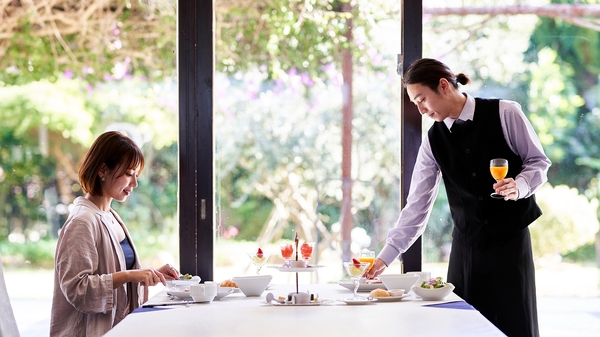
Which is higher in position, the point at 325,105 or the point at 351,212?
the point at 325,105

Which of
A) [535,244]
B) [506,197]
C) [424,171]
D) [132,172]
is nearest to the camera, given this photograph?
[506,197]

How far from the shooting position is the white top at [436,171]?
→ 301 cm

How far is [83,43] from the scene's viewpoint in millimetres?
3973

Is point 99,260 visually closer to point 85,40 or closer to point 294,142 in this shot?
point 294,142

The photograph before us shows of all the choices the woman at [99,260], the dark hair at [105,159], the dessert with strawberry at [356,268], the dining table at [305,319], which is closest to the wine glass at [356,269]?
the dessert with strawberry at [356,268]

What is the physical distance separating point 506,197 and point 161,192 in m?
1.89

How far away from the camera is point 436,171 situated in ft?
11.2

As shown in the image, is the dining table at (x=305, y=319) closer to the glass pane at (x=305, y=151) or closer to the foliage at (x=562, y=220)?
the glass pane at (x=305, y=151)

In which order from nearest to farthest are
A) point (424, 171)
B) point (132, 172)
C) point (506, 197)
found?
point (506, 197) → point (132, 172) → point (424, 171)

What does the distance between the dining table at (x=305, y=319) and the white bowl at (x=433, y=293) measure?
23mm

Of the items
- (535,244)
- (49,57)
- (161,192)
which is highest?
(49,57)

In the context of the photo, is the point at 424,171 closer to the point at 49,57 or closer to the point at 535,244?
the point at 535,244

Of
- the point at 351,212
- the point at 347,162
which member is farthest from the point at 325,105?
the point at 351,212

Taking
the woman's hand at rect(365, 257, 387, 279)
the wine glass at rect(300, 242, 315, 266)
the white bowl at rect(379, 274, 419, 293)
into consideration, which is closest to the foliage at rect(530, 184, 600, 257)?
the woman's hand at rect(365, 257, 387, 279)
